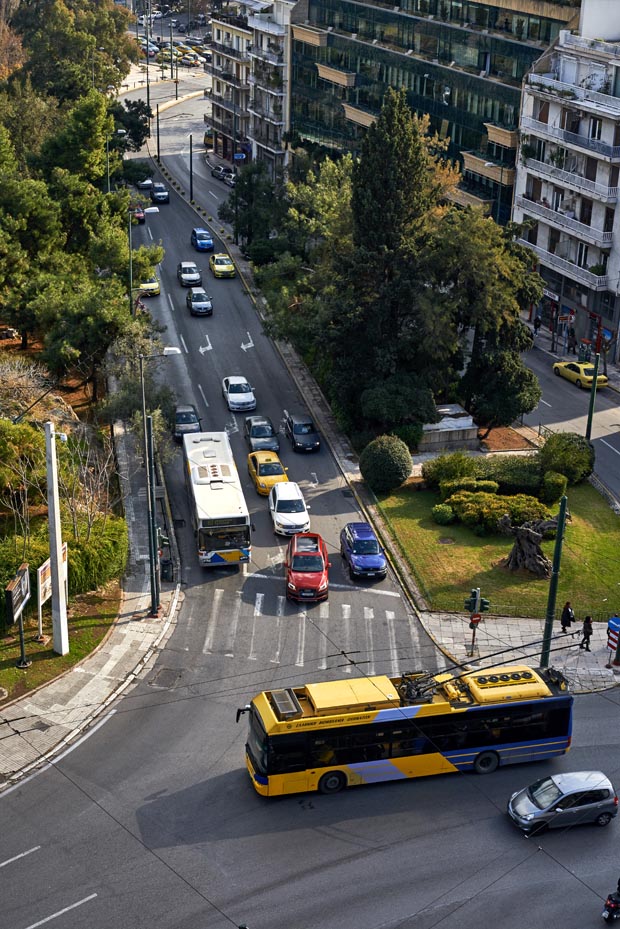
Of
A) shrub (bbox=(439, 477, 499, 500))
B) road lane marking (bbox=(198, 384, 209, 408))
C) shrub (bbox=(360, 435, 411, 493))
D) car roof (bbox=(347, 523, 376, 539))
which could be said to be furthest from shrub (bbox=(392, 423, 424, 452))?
road lane marking (bbox=(198, 384, 209, 408))

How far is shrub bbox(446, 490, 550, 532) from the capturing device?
163ft

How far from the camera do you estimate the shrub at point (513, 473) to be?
5275 centimetres

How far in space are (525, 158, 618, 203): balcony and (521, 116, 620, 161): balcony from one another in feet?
6.02

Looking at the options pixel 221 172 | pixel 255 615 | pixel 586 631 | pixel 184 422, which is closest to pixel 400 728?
pixel 586 631

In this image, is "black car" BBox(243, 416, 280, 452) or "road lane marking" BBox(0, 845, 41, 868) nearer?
"road lane marking" BBox(0, 845, 41, 868)

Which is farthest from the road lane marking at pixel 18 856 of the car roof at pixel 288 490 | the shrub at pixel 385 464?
the shrub at pixel 385 464

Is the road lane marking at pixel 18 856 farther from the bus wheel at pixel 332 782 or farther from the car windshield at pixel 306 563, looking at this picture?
the car windshield at pixel 306 563

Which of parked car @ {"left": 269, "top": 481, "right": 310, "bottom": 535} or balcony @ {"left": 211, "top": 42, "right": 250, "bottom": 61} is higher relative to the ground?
balcony @ {"left": 211, "top": 42, "right": 250, "bottom": 61}

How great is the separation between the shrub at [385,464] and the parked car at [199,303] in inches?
1005

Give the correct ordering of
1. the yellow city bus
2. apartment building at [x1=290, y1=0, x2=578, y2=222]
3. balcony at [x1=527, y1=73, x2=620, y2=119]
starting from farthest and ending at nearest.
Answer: apartment building at [x1=290, y1=0, x2=578, y2=222]
balcony at [x1=527, y1=73, x2=620, y2=119]
the yellow city bus

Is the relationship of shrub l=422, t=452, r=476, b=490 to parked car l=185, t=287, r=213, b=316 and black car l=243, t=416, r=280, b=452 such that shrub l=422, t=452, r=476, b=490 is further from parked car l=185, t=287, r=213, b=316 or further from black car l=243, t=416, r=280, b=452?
parked car l=185, t=287, r=213, b=316

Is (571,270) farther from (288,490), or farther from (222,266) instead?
(288,490)

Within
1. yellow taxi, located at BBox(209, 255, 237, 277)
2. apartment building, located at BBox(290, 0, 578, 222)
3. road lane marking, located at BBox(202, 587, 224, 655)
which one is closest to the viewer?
road lane marking, located at BBox(202, 587, 224, 655)

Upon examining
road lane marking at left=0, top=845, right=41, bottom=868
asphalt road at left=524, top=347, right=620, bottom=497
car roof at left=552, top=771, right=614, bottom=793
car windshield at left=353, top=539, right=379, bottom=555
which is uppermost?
car roof at left=552, top=771, right=614, bottom=793
